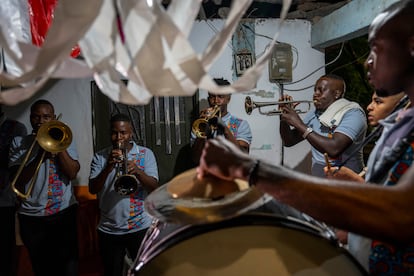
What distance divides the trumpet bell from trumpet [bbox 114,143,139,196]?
0.71 meters

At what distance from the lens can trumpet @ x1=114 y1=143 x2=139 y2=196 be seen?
403 centimetres

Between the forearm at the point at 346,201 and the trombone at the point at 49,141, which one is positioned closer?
the forearm at the point at 346,201

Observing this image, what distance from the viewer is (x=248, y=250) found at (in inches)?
60.7

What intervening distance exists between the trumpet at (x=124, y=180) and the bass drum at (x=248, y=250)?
252 cm

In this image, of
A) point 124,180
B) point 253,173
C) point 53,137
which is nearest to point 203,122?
point 124,180

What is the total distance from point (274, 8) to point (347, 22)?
160 centimetres

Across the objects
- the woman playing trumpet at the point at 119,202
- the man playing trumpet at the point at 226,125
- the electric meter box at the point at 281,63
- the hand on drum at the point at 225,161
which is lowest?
the woman playing trumpet at the point at 119,202

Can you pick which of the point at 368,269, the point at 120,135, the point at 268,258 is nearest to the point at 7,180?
the point at 120,135

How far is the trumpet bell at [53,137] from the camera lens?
13.9ft

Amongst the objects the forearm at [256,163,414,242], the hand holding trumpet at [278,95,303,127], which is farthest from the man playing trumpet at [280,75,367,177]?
the forearm at [256,163,414,242]

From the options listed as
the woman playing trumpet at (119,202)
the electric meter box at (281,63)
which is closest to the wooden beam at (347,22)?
the electric meter box at (281,63)

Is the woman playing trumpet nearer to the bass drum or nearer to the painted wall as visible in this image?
the painted wall

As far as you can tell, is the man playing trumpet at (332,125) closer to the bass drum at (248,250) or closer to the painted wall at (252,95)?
the painted wall at (252,95)

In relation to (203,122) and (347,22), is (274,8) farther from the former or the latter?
(203,122)
